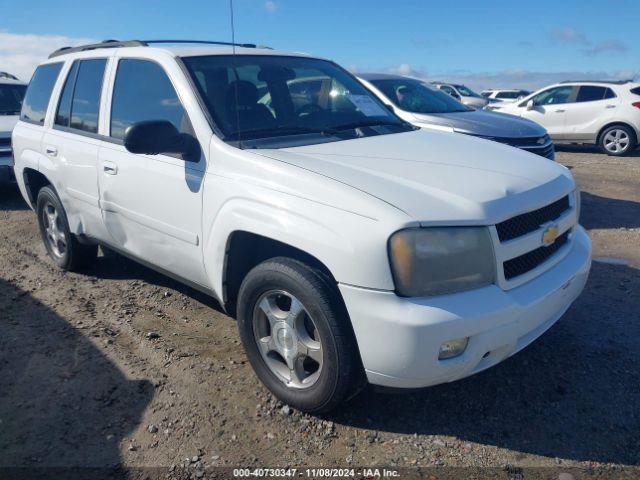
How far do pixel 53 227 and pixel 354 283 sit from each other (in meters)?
3.65

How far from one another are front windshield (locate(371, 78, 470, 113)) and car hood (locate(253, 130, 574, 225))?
390 centimetres

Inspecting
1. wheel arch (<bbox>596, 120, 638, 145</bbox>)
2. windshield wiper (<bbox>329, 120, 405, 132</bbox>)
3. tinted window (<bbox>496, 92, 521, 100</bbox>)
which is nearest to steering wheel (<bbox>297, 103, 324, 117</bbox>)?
windshield wiper (<bbox>329, 120, 405, 132</bbox>)

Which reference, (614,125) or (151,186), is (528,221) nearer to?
(151,186)

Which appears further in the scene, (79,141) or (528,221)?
(79,141)

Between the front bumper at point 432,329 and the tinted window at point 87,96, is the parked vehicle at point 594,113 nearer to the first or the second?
the tinted window at point 87,96

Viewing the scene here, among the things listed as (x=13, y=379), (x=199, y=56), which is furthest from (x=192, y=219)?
(x=13, y=379)

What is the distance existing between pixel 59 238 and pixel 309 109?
2.73 m

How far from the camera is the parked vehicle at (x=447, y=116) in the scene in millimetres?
6785

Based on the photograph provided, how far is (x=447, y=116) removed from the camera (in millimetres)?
7051

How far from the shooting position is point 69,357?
359 centimetres

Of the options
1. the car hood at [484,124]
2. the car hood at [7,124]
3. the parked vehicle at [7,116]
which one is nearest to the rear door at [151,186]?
the car hood at [484,124]

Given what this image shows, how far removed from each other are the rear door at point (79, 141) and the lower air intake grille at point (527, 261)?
291 centimetres

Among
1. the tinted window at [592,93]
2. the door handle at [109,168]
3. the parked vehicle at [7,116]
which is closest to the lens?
the door handle at [109,168]

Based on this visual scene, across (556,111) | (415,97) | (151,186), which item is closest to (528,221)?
(151,186)
